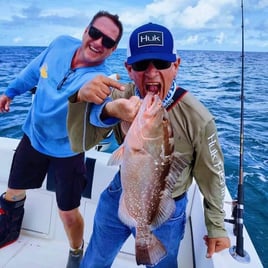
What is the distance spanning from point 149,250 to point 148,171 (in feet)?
1.39

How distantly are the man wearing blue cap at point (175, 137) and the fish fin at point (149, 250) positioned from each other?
0.19 meters

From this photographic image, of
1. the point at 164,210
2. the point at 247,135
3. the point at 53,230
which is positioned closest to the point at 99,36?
the point at 164,210

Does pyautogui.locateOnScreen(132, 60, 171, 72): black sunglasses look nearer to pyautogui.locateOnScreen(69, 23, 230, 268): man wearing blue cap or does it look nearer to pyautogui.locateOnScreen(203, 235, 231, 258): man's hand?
pyautogui.locateOnScreen(69, 23, 230, 268): man wearing blue cap

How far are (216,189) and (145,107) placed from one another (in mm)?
754

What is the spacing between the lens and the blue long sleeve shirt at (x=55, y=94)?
2141 mm

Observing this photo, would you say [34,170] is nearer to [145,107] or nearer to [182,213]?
[182,213]

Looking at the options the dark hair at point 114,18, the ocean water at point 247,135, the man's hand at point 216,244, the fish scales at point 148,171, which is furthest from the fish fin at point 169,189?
the ocean water at point 247,135

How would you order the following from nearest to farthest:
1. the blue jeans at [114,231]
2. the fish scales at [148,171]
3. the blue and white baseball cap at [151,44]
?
the fish scales at [148,171] < the blue and white baseball cap at [151,44] < the blue jeans at [114,231]

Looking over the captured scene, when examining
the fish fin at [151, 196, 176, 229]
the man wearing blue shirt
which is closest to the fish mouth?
the fish fin at [151, 196, 176, 229]

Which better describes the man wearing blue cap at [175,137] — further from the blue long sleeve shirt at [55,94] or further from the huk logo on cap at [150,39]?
the blue long sleeve shirt at [55,94]

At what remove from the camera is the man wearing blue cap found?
132cm

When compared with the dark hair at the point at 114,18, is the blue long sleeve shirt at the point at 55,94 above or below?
below

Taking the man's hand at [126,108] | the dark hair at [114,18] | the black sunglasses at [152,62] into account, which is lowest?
the man's hand at [126,108]

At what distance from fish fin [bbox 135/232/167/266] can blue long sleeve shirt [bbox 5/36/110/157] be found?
1.01m
